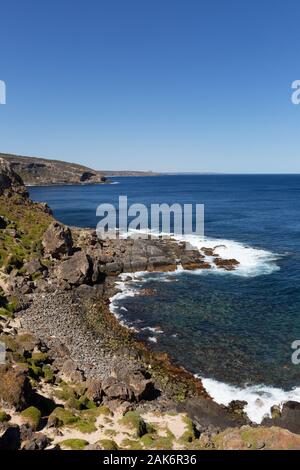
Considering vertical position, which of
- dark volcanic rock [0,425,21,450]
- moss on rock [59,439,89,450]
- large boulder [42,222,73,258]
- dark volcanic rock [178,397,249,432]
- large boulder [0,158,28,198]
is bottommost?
dark volcanic rock [178,397,249,432]

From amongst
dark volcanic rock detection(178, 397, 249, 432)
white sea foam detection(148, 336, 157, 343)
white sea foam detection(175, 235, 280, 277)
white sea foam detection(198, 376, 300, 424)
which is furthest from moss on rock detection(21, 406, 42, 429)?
white sea foam detection(175, 235, 280, 277)

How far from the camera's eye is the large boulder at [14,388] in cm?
2828

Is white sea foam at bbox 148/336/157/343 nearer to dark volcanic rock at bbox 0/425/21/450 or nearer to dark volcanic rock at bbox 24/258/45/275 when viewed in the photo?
dark volcanic rock at bbox 0/425/21/450

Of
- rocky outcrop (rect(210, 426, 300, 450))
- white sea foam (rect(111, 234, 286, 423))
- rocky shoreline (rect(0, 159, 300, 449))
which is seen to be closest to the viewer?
rocky outcrop (rect(210, 426, 300, 450))

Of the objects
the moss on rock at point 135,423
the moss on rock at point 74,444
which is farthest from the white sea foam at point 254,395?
the moss on rock at point 74,444

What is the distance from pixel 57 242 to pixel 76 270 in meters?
9.77

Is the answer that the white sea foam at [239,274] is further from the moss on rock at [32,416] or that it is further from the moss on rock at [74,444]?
the moss on rock at [32,416]

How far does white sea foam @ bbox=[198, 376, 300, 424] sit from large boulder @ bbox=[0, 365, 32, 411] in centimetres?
1608

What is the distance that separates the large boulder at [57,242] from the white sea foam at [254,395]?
4114 centimetres

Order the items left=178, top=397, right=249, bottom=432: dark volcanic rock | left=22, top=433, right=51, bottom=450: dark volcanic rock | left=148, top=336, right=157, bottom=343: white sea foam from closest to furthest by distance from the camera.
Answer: left=22, top=433, right=51, bottom=450: dark volcanic rock → left=178, top=397, right=249, bottom=432: dark volcanic rock → left=148, top=336, right=157, bottom=343: white sea foam

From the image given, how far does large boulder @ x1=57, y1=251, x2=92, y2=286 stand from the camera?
61.0 m

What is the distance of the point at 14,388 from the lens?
2852 cm

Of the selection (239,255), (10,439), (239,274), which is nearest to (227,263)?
(239,274)
